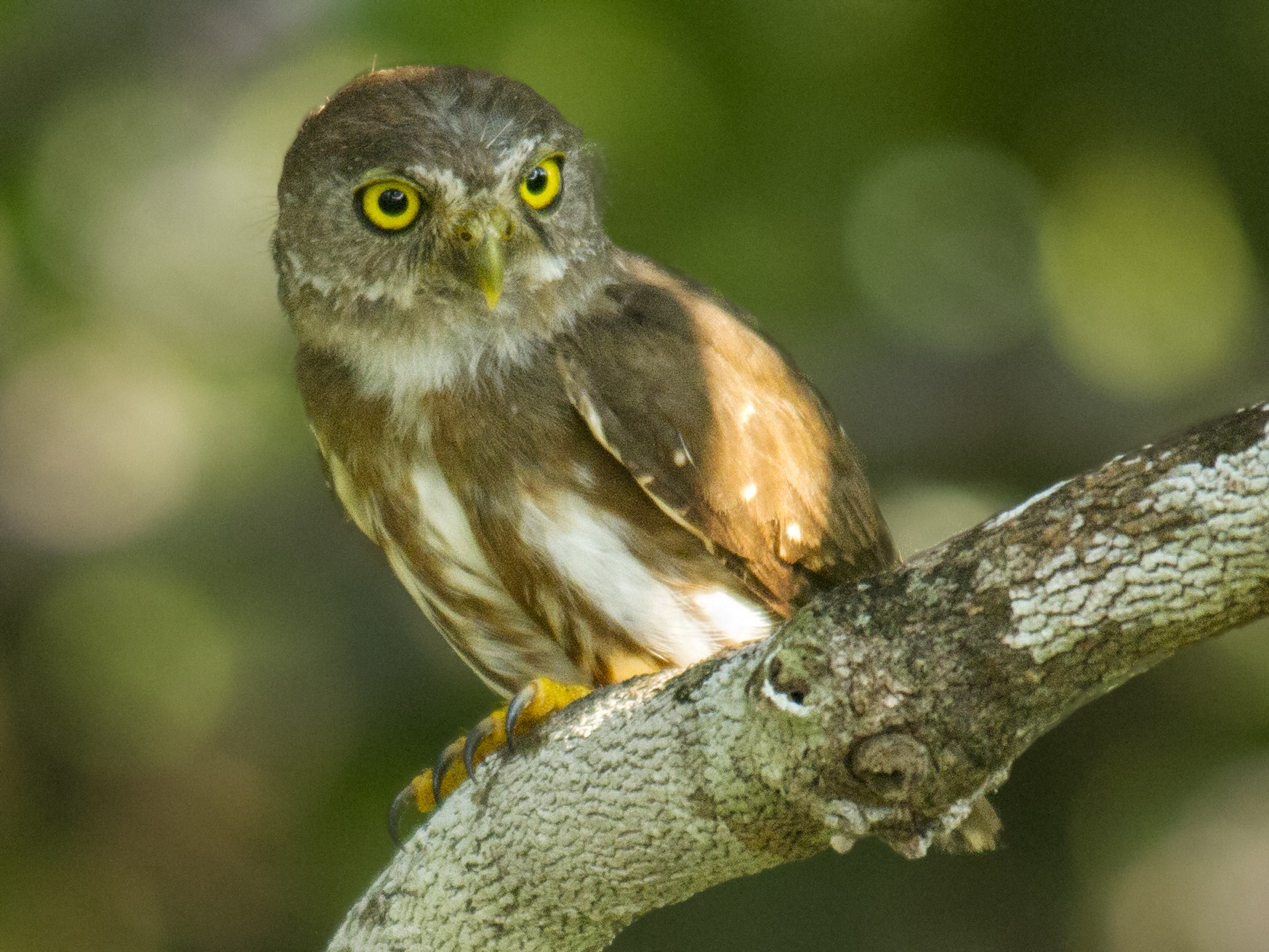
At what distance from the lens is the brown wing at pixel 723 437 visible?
352 cm

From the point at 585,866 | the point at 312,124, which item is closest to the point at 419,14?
the point at 312,124

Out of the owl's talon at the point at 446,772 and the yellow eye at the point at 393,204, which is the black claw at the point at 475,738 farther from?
the yellow eye at the point at 393,204

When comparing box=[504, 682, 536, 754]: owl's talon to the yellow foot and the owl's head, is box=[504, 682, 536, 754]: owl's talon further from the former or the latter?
the owl's head

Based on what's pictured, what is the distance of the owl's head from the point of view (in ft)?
11.8

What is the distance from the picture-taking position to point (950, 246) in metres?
6.75

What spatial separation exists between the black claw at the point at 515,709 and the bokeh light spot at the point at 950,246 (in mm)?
3350

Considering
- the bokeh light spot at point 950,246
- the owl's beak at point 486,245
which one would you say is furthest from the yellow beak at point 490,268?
the bokeh light spot at point 950,246

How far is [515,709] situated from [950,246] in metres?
4.05

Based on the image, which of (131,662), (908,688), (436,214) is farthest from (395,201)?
(131,662)

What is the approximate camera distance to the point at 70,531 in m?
6.06

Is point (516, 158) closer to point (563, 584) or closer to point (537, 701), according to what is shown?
point (563, 584)

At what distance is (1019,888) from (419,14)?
4.08 metres

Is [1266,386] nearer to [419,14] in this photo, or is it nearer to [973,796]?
[419,14]

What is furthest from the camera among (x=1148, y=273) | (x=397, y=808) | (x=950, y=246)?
(x=950, y=246)
